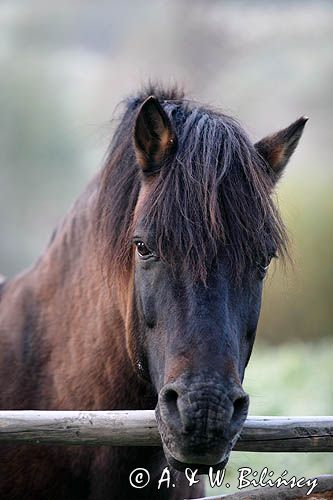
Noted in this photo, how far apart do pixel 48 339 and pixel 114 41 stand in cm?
1806

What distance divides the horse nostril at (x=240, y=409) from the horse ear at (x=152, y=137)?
3.59 ft

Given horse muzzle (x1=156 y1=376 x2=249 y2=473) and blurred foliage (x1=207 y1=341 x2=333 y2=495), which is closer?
horse muzzle (x1=156 y1=376 x2=249 y2=473)

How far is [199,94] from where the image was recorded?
10406 millimetres

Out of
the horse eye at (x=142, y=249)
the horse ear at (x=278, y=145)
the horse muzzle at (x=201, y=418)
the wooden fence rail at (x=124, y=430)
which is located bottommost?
the wooden fence rail at (x=124, y=430)

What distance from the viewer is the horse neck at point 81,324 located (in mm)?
3635

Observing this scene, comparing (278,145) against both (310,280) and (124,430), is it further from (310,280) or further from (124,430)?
(310,280)

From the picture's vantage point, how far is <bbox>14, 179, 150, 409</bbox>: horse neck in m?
3.63

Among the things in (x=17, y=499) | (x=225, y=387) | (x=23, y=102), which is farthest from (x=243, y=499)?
(x=23, y=102)

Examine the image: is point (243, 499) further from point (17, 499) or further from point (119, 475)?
point (17, 499)

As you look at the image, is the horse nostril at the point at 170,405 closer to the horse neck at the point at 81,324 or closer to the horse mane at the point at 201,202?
the horse mane at the point at 201,202

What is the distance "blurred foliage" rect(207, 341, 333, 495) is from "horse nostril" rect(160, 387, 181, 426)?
330cm

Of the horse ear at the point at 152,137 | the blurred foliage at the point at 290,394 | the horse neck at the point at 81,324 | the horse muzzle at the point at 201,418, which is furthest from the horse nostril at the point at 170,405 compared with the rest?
the blurred foliage at the point at 290,394

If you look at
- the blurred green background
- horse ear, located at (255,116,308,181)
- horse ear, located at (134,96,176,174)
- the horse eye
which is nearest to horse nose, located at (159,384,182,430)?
the horse eye

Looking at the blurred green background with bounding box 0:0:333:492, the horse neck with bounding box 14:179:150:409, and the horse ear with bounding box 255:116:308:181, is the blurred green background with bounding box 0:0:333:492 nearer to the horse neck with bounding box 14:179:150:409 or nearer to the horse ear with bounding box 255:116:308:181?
the horse neck with bounding box 14:179:150:409
